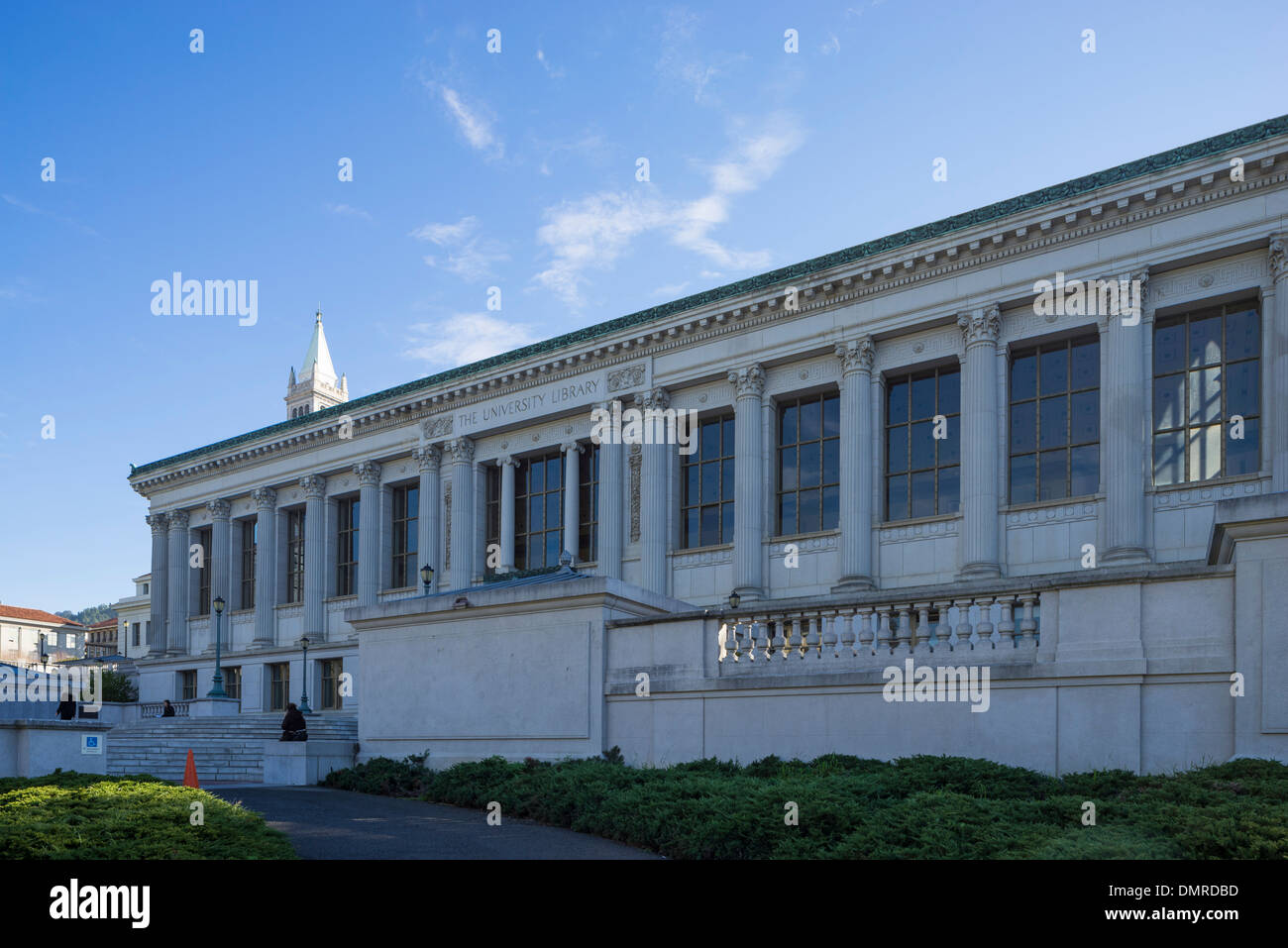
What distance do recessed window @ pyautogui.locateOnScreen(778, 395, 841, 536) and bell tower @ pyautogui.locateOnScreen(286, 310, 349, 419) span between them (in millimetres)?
98274

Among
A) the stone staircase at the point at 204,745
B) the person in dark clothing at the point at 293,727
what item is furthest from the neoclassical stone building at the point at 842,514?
the stone staircase at the point at 204,745

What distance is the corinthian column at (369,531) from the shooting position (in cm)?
4741

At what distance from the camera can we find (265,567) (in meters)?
52.4

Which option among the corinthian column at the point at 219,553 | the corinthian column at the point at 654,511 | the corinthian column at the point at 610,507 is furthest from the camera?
the corinthian column at the point at 219,553

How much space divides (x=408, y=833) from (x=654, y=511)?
24.8 meters

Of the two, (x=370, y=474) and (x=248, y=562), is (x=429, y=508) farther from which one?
(x=248, y=562)

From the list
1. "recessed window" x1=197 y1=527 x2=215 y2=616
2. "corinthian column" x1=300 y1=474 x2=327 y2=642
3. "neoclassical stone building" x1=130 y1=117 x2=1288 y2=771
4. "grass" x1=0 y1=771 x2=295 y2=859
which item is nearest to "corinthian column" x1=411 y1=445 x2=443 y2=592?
"neoclassical stone building" x1=130 y1=117 x2=1288 y2=771

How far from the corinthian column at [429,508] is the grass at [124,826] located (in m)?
31.1

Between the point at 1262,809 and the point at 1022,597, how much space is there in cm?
629

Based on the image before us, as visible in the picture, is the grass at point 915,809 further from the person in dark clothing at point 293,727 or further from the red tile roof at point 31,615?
the red tile roof at point 31,615

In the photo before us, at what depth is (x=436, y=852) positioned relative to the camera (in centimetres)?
1177

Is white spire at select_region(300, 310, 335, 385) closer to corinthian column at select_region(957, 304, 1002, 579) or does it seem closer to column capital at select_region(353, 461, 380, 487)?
column capital at select_region(353, 461, 380, 487)
